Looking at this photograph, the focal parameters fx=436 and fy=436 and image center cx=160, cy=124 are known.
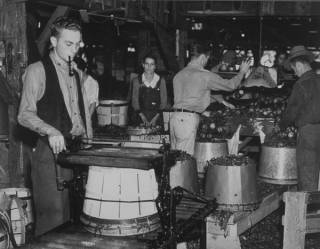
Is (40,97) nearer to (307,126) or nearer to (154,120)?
(307,126)

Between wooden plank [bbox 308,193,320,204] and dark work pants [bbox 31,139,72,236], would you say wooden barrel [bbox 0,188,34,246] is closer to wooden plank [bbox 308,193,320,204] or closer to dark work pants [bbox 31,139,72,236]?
dark work pants [bbox 31,139,72,236]

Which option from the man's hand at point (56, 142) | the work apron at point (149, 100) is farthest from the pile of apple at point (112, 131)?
the man's hand at point (56, 142)

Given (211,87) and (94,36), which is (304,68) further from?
(94,36)

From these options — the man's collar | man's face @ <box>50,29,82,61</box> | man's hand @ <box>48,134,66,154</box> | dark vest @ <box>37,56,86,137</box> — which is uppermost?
man's face @ <box>50,29,82,61</box>

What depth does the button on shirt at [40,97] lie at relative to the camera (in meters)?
3.87

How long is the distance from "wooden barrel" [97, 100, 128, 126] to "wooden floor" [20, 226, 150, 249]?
22.6 feet

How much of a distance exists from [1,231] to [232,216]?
10.3ft

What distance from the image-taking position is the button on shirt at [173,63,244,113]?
8820mm

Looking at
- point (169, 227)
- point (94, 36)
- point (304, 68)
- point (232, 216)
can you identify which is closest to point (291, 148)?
point (304, 68)

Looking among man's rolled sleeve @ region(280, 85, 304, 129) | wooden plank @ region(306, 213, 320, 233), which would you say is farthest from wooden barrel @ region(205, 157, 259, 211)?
man's rolled sleeve @ region(280, 85, 304, 129)

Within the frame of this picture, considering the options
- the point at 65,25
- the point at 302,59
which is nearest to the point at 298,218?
the point at 65,25

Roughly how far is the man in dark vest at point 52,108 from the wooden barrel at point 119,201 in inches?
23.4

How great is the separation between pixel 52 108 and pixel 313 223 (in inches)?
126

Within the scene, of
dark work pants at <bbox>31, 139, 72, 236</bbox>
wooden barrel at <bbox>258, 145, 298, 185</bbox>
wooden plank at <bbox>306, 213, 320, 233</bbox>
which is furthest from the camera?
wooden barrel at <bbox>258, 145, 298, 185</bbox>
